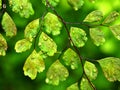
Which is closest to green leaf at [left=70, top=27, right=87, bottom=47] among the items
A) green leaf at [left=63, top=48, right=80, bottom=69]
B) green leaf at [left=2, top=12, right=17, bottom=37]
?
green leaf at [left=63, top=48, right=80, bottom=69]

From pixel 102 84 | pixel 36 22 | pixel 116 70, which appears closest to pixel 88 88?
pixel 116 70

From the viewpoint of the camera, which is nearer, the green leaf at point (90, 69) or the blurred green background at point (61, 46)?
the green leaf at point (90, 69)

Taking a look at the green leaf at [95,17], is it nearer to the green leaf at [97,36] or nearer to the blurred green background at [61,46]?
the green leaf at [97,36]

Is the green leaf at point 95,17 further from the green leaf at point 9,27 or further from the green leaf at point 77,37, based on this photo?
the green leaf at point 9,27

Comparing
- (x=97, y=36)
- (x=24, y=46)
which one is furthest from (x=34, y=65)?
(x=97, y=36)

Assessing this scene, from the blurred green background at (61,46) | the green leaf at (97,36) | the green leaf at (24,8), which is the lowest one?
the blurred green background at (61,46)

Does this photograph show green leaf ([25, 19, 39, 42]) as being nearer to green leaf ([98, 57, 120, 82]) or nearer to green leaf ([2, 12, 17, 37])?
green leaf ([2, 12, 17, 37])

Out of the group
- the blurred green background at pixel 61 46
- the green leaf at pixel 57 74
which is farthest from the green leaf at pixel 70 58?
the blurred green background at pixel 61 46

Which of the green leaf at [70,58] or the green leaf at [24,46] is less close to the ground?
the green leaf at [24,46]

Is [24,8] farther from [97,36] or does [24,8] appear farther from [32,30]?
[97,36]
